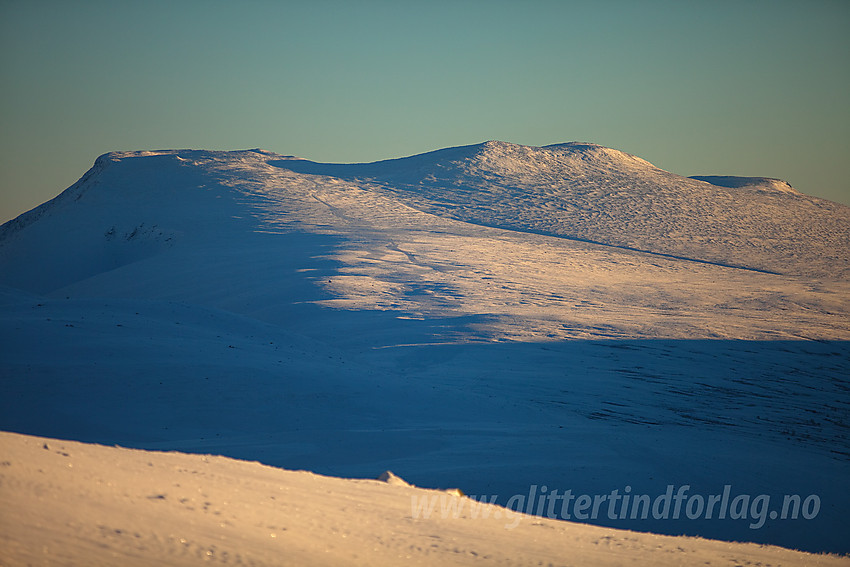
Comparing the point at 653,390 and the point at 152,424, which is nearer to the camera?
the point at 152,424

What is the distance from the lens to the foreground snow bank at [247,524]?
421cm

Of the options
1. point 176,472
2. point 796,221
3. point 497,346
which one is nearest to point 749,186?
point 796,221

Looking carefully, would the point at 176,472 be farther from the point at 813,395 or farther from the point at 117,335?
the point at 813,395

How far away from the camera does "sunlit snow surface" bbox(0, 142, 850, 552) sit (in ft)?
37.6

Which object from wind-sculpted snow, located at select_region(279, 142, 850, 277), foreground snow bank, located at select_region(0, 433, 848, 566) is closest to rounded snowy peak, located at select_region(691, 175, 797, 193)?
wind-sculpted snow, located at select_region(279, 142, 850, 277)

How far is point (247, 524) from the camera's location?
496 cm

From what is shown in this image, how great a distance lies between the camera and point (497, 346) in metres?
20.6

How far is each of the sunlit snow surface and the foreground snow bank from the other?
10.9 feet

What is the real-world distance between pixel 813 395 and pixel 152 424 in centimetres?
1657

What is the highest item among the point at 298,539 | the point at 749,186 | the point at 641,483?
the point at 749,186

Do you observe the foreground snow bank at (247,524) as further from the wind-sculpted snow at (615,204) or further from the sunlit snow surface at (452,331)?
the wind-sculpted snow at (615,204)

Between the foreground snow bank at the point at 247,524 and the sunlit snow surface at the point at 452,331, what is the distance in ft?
10.9

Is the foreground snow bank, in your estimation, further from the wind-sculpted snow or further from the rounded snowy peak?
the rounded snowy peak

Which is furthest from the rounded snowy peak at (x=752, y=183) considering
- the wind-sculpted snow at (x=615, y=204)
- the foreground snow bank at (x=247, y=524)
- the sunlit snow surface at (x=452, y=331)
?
the foreground snow bank at (x=247, y=524)
